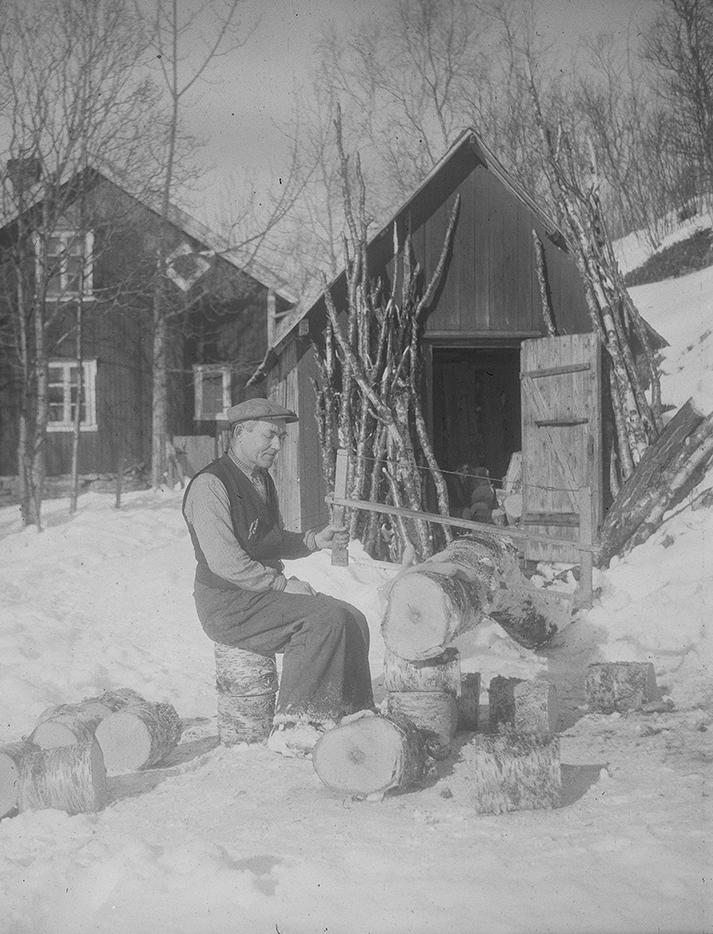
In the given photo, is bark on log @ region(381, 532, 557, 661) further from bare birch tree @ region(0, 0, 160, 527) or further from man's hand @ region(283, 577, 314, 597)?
bare birch tree @ region(0, 0, 160, 527)

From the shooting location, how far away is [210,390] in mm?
17609

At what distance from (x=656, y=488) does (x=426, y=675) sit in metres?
4.15

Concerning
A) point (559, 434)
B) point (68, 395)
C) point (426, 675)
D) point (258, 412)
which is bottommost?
point (426, 675)

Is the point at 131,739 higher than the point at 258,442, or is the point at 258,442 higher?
the point at 258,442

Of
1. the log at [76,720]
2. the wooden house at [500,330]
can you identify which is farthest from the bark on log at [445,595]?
the wooden house at [500,330]

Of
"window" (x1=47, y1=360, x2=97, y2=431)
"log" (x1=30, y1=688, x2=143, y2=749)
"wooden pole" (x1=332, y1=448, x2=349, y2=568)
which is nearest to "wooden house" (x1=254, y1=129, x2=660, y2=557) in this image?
"wooden pole" (x1=332, y1=448, x2=349, y2=568)

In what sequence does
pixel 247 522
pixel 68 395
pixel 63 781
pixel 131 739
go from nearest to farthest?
pixel 63 781 → pixel 131 739 → pixel 247 522 → pixel 68 395

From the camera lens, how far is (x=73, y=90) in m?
12.5

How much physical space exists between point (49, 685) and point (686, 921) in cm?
442

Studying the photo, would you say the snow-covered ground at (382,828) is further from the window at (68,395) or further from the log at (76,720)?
the window at (68,395)

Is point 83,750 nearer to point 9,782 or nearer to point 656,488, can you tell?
point 9,782

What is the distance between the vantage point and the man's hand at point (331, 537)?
514 centimetres

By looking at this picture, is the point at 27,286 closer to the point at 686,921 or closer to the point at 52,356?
the point at 52,356

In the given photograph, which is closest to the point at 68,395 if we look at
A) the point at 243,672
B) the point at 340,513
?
the point at 340,513
